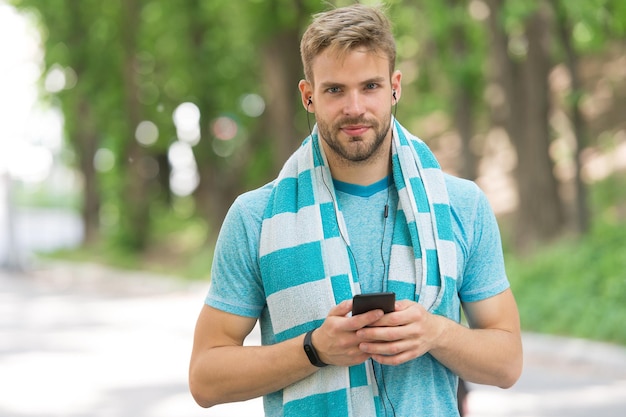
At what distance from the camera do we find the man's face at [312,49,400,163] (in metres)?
2.91

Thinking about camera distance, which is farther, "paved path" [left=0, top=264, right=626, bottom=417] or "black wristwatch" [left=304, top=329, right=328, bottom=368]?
"paved path" [left=0, top=264, right=626, bottom=417]

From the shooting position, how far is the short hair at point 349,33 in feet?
9.52

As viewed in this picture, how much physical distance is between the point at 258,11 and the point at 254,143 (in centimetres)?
772

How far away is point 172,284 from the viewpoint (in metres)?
22.7

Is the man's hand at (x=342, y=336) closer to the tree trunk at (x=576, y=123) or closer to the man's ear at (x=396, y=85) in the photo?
the man's ear at (x=396, y=85)

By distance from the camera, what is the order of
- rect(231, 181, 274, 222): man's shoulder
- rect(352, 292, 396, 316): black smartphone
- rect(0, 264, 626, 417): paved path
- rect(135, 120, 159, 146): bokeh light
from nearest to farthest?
rect(352, 292, 396, 316): black smartphone < rect(231, 181, 274, 222): man's shoulder < rect(0, 264, 626, 417): paved path < rect(135, 120, 159, 146): bokeh light

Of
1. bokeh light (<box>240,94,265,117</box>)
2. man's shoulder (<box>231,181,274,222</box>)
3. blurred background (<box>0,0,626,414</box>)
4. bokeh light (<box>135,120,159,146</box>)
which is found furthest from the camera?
bokeh light (<box>135,120,159,146</box>)

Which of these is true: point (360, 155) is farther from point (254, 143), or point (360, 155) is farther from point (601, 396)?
point (254, 143)

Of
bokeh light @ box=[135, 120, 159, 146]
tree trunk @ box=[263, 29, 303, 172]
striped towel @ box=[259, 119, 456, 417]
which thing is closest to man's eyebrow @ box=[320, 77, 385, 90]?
striped towel @ box=[259, 119, 456, 417]

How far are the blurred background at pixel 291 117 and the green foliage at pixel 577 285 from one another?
25 mm

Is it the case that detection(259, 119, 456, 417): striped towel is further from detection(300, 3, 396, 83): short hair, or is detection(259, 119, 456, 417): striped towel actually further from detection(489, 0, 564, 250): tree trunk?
detection(489, 0, 564, 250): tree trunk

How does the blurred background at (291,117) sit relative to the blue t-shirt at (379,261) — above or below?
above

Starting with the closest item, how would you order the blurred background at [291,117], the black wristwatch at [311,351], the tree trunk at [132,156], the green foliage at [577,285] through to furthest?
the black wristwatch at [311,351]
the green foliage at [577,285]
the blurred background at [291,117]
the tree trunk at [132,156]

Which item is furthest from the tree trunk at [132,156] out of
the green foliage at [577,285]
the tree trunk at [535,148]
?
the green foliage at [577,285]
